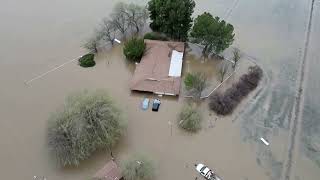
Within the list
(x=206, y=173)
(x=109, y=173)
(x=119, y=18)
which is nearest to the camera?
(x=109, y=173)

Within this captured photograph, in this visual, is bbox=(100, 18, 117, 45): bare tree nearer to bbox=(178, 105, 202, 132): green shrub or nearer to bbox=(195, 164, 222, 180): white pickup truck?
bbox=(178, 105, 202, 132): green shrub

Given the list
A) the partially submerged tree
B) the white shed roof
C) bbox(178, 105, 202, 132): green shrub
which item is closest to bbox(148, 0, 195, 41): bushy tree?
the white shed roof

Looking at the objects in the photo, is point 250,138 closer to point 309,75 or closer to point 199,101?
point 199,101

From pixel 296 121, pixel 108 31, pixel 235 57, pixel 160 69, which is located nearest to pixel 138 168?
pixel 160 69

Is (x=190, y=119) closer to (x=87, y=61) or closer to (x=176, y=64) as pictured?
(x=176, y=64)

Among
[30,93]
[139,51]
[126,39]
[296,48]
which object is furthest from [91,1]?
[296,48]
